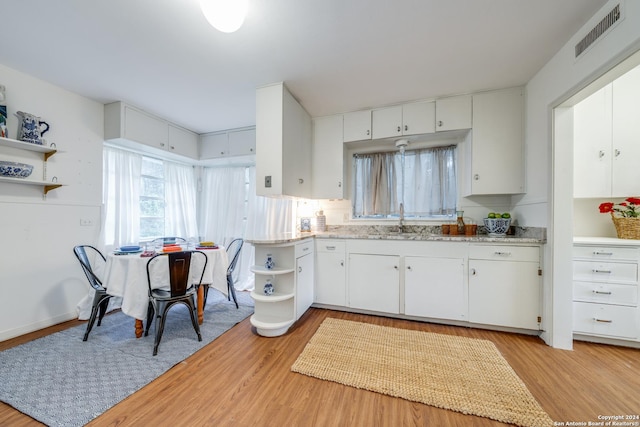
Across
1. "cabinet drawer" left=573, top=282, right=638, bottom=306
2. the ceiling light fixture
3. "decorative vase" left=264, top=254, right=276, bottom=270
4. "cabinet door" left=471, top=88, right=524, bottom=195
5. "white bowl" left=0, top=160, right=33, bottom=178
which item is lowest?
"cabinet drawer" left=573, top=282, right=638, bottom=306

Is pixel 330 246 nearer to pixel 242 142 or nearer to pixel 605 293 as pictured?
pixel 242 142

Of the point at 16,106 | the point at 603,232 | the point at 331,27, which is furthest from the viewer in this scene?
the point at 603,232

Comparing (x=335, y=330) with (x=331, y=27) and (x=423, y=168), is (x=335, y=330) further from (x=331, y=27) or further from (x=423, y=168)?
(x=331, y=27)

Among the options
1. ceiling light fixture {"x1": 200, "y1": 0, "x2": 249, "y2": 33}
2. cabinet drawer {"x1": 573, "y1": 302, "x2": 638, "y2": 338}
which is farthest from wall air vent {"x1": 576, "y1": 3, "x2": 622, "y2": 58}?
ceiling light fixture {"x1": 200, "y1": 0, "x2": 249, "y2": 33}

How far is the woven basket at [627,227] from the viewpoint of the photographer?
2158mm

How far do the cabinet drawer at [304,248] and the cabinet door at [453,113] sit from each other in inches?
78.1

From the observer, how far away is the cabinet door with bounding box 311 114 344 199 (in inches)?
123

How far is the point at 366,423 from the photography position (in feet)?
4.34

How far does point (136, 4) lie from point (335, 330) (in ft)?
9.76

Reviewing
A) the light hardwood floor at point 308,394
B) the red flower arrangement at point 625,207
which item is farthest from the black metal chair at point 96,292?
the red flower arrangement at point 625,207

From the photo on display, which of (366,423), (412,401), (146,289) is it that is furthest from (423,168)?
(146,289)

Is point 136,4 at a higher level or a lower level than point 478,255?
higher

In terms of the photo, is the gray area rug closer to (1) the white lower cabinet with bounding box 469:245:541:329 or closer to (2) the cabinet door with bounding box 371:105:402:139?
(1) the white lower cabinet with bounding box 469:245:541:329

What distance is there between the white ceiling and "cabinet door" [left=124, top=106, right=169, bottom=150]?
0.27 metres
